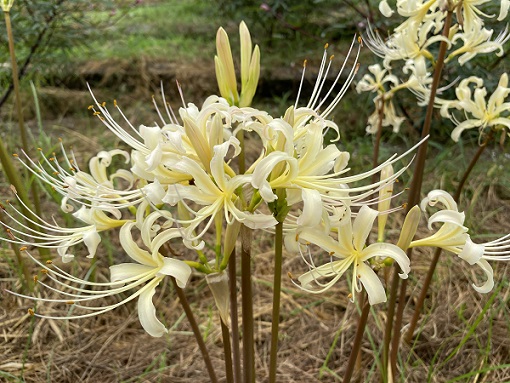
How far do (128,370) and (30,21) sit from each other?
215 centimetres

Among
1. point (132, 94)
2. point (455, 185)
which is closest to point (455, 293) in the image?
point (455, 185)

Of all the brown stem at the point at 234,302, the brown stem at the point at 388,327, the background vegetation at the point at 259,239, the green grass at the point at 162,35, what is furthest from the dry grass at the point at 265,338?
the green grass at the point at 162,35

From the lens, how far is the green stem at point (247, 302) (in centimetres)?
86

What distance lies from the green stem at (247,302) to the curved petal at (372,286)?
0.20 meters

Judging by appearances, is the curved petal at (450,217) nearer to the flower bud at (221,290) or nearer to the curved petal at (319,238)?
the curved petal at (319,238)

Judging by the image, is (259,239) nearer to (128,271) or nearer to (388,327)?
(388,327)

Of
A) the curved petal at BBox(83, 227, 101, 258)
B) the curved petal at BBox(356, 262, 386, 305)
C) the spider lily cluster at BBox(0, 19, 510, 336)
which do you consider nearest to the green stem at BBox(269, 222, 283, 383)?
the spider lily cluster at BBox(0, 19, 510, 336)

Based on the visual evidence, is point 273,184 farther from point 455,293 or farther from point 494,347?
point 455,293

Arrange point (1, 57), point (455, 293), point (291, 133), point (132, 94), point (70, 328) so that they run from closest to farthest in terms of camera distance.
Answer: point (291, 133), point (70, 328), point (455, 293), point (1, 57), point (132, 94)

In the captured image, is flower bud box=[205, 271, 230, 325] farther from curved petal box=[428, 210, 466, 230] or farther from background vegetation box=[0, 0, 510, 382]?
background vegetation box=[0, 0, 510, 382]

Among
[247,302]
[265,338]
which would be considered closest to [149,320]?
[247,302]

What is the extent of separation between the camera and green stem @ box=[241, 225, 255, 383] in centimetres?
86

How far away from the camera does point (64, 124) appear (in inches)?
140

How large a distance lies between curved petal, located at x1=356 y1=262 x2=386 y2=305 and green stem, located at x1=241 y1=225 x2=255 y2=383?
20 centimetres
